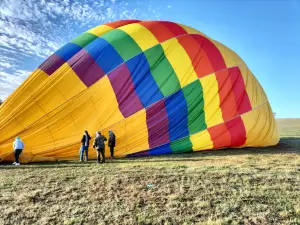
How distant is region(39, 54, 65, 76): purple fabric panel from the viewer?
13.7 meters

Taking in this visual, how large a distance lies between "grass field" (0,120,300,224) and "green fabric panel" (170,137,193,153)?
2607 mm

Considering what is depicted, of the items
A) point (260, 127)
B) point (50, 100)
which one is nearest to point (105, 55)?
point (50, 100)

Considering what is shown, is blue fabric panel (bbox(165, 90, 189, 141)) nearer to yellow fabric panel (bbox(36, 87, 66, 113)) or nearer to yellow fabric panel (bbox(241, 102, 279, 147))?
yellow fabric panel (bbox(241, 102, 279, 147))

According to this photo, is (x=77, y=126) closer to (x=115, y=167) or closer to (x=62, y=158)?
(x=62, y=158)

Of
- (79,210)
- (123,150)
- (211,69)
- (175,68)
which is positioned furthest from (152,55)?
(79,210)

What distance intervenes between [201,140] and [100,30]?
714cm

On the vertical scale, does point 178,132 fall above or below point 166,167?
above

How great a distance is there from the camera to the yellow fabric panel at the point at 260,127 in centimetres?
1519

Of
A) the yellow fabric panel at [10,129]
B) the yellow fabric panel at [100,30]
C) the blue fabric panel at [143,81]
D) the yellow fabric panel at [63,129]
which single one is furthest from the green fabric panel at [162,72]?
the yellow fabric panel at [10,129]

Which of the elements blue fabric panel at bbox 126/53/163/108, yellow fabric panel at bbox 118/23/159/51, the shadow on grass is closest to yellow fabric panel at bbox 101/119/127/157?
the shadow on grass

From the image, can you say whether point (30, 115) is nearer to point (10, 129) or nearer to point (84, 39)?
point (10, 129)

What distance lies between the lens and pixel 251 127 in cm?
1521

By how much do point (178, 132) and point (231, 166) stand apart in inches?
155

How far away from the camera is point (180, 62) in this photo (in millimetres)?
14484
